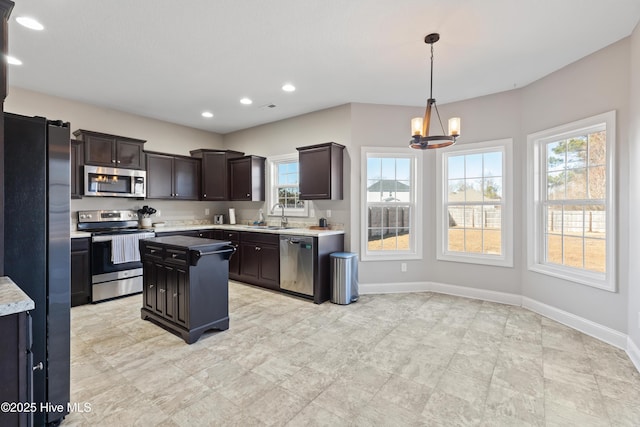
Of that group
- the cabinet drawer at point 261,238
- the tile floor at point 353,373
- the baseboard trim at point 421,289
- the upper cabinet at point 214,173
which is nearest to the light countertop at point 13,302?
the tile floor at point 353,373

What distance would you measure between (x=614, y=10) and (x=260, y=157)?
473 centimetres

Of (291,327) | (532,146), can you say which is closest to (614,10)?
(532,146)

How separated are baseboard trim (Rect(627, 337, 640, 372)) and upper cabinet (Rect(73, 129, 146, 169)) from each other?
249 inches

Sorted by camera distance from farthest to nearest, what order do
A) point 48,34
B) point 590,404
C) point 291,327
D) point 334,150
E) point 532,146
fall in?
point 334,150 < point 532,146 < point 291,327 < point 48,34 < point 590,404

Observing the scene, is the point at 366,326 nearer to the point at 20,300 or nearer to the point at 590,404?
the point at 590,404

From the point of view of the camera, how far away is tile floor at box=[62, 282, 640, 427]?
1.91 meters

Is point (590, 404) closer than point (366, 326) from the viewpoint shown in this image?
Yes

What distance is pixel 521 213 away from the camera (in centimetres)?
396

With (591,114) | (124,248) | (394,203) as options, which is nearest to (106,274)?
(124,248)

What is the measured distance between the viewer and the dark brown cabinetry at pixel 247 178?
18.1ft

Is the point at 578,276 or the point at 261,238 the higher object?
the point at 261,238

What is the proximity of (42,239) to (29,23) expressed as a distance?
217 centimetres

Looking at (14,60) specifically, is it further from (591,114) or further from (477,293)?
(477,293)

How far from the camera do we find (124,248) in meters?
4.26
